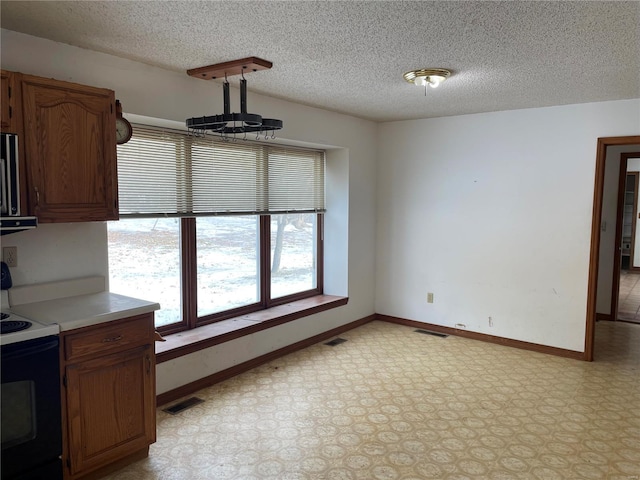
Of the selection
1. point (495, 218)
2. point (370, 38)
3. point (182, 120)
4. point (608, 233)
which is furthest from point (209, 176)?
point (608, 233)

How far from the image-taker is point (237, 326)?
3938 mm

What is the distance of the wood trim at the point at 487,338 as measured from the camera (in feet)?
14.4

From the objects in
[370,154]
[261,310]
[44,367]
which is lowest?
[261,310]

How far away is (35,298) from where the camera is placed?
8.51 ft

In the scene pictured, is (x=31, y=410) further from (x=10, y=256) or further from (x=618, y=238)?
A: (x=618, y=238)

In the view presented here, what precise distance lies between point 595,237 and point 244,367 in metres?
3.33

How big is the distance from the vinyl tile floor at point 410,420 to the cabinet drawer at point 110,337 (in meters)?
0.71

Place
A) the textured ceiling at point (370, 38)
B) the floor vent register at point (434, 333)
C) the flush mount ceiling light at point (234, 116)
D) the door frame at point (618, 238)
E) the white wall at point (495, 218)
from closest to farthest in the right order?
the textured ceiling at point (370, 38) < the flush mount ceiling light at point (234, 116) < the white wall at point (495, 218) < the floor vent register at point (434, 333) < the door frame at point (618, 238)

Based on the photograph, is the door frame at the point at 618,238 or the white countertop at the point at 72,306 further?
the door frame at the point at 618,238

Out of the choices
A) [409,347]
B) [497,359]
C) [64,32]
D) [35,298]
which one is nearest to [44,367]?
[35,298]

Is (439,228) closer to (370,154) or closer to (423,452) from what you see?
(370,154)

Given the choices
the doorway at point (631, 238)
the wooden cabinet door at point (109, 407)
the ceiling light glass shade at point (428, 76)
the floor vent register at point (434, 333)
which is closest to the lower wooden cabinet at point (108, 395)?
the wooden cabinet door at point (109, 407)

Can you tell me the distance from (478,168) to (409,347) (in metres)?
1.97

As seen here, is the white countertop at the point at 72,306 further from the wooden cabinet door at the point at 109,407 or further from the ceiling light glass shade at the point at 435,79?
the ceiling light glass shade at the point at 435,79
